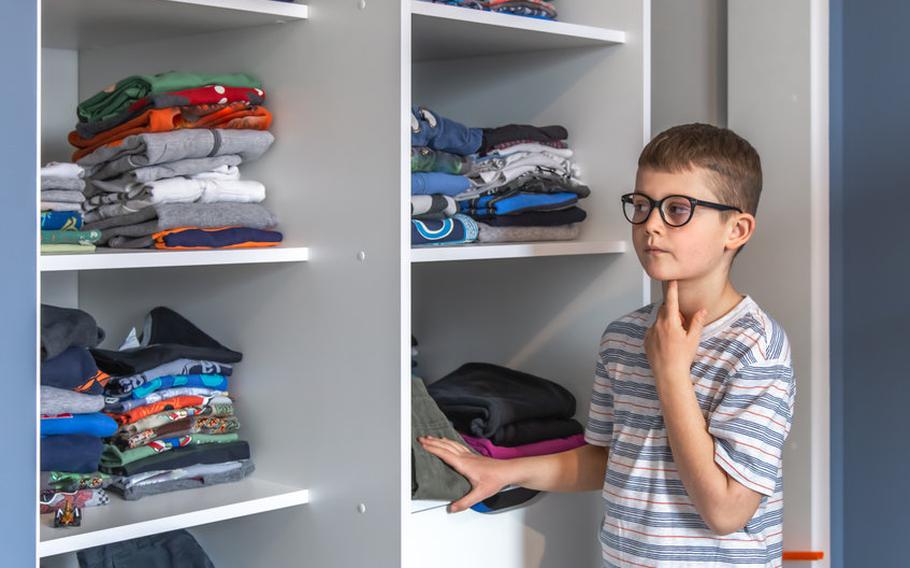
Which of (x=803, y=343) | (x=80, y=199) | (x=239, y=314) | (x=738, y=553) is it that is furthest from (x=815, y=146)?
(x=80, y=199)

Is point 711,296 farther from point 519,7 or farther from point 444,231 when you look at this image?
point 519,7

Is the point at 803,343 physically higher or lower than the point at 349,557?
higher

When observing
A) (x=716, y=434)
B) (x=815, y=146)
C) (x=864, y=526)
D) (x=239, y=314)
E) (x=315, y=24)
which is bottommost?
(x=864, y=526)

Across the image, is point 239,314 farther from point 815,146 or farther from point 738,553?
point 815,146

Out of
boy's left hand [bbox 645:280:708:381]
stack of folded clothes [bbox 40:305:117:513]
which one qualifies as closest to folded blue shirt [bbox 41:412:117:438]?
stack of folded clothes [bbox 40:305:117:513]

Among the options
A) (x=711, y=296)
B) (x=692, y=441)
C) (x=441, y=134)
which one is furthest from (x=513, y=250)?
(x=692, y=441)

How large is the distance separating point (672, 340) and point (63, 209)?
0.84m

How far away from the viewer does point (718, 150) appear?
1618mm

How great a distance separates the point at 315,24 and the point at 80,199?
0.41 m

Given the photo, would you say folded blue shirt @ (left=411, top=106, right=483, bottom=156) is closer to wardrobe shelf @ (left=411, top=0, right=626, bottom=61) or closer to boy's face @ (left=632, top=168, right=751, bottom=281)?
wardrobe shelf @ (left=411, top=0, right=626, bottom=61)

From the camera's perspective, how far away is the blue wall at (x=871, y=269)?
1984mm

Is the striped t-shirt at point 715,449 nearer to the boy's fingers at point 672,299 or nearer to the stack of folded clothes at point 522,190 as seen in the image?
the boy's fingers at point 672,299

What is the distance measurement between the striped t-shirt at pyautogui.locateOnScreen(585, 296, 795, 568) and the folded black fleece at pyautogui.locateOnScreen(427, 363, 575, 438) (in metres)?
0.22
